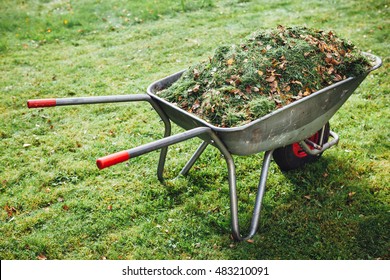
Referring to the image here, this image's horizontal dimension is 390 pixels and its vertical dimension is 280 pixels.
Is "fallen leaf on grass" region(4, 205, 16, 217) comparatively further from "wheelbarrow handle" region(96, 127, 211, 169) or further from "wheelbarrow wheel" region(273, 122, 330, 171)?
"wheelbarrow wheel" region(273, 122, 330, 171)

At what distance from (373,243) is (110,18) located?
6745 millimetres

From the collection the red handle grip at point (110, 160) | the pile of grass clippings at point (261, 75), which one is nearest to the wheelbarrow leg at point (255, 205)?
the pile of grass clippings at point (261, 75)

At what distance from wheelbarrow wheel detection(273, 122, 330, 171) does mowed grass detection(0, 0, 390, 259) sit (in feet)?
0.29

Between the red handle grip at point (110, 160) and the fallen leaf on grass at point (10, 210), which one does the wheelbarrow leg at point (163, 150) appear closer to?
the red handle grip at point (110, 160)

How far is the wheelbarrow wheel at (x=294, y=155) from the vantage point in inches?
142

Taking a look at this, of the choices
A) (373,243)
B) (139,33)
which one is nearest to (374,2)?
(139,33)

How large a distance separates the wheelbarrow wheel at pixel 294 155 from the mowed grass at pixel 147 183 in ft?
0.29

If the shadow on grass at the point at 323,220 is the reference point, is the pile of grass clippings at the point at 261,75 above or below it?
above

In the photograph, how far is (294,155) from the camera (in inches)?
145

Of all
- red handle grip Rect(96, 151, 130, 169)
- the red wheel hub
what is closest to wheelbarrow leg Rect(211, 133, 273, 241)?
the red wheel hub

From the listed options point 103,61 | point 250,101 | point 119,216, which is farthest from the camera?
point 103,61

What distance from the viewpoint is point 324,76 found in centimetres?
308

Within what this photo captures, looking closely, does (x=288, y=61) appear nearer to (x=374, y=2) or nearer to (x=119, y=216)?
(x=119, y=216)
